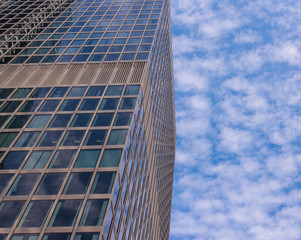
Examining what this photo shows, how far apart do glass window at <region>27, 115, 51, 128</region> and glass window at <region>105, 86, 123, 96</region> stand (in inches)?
284

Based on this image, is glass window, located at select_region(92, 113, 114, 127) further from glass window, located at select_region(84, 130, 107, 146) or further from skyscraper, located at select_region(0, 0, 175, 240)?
glass window, located at select_region(84, 130, 107, 146)

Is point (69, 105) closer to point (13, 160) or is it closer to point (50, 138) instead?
point (50, 138)

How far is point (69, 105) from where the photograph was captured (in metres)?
34.3

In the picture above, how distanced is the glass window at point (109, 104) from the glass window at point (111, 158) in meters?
6.71

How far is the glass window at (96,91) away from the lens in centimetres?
3565

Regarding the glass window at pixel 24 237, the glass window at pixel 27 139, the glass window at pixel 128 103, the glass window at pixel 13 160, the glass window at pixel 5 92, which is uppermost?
the glass window at pixel 5 92

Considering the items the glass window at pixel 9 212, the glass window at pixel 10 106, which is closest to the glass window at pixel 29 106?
the glass window at pixel 10 106

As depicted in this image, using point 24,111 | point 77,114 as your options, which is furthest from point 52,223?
point 24,111

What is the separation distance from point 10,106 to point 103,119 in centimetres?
1166

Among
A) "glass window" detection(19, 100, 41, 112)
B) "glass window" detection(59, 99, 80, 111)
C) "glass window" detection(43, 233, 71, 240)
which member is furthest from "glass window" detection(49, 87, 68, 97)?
"glass window" detection(43, 233, 71, 240)

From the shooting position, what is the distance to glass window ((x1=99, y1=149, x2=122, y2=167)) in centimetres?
2659

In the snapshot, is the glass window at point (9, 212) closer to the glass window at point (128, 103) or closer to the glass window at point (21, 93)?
the glass window at point (128, 103)

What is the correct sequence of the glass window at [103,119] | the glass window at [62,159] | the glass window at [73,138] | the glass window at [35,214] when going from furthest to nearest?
the glass window at [103,119]
the glass window at [73,138]
the glass window at [62,159]
the glass window at [35,214]

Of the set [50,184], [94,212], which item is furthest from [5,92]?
[94,212]
